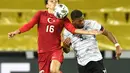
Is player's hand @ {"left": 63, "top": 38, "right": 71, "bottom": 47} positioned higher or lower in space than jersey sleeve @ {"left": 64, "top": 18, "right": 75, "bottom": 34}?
Answer: lower

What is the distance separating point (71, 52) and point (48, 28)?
202 cm

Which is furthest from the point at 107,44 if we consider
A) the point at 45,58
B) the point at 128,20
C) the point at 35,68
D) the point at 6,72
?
the point at 45,58

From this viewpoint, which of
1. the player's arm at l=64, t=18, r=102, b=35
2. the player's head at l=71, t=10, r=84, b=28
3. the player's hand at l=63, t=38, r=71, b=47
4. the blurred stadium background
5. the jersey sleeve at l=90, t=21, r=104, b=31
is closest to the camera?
the player's arm at l=64, t=18, r=102, b=35

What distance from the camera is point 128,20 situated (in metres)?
8.32

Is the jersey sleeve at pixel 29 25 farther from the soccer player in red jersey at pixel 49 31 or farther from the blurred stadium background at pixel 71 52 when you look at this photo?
the blurred stadium background at pixel 71 52

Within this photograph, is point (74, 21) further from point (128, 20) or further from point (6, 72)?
point (128, 20)

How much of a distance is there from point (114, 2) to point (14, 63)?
230cm

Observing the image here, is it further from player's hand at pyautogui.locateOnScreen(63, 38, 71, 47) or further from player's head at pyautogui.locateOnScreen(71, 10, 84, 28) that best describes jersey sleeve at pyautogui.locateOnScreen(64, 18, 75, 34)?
player's hand at pyautogui.locateOnScreen(63, 38, 71, 47)

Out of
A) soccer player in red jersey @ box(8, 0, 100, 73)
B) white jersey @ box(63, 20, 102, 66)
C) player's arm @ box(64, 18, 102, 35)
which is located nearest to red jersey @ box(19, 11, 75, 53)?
soccer player in red jersey @ box(8, 0, 100, 73)

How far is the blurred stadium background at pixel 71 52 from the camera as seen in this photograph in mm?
7582

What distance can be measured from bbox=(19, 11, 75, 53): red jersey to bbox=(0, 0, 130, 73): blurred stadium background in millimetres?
Answer: 1906

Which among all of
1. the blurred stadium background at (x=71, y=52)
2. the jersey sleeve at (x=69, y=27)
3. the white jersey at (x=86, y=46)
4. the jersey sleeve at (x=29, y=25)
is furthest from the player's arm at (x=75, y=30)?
the blurred stadium background at (x=71, y=52)

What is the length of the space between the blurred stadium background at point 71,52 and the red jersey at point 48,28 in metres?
1.91

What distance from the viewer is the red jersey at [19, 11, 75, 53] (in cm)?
564
